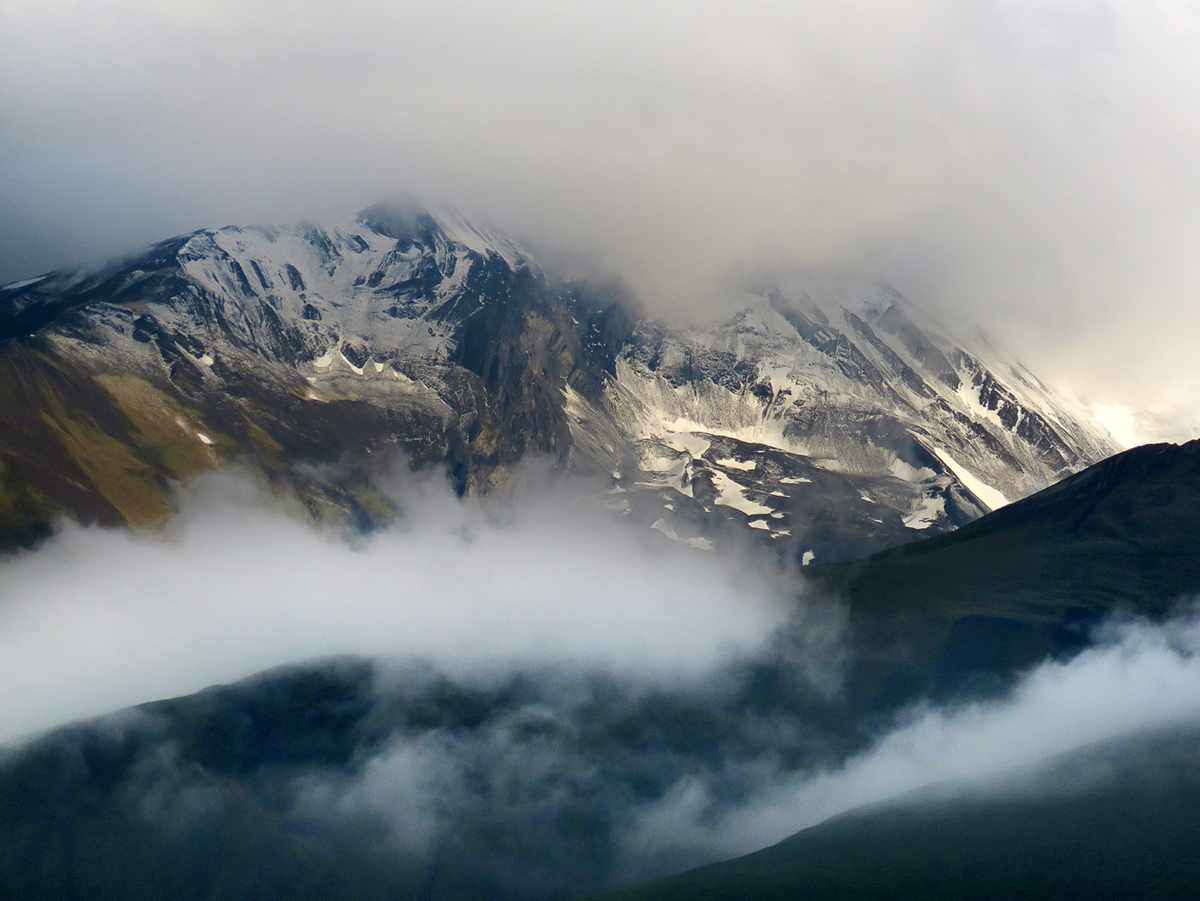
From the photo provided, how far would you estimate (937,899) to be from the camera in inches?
7835

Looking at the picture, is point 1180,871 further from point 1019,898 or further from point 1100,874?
point 1019,898

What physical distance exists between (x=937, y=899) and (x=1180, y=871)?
3514cm

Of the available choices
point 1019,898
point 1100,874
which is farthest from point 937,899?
point 1100,874

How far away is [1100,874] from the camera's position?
195875mm

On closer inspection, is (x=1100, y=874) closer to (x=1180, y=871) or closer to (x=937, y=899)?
(x=1180, y=871)

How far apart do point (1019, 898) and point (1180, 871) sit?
2358 cm

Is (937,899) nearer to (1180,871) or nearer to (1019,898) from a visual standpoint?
(1019,898)

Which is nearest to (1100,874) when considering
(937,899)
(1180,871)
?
(1180,871)

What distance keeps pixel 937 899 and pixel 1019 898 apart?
1205 cm

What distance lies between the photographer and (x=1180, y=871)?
632 ft

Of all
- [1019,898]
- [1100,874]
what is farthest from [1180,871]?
[1019,898]

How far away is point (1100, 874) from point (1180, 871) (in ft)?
36.3
